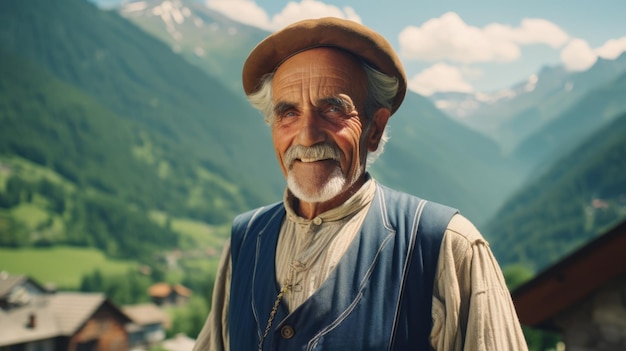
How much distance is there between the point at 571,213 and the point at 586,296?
112 metres

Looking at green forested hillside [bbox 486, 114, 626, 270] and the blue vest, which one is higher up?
green forested hillside [bbox 486, 114, 626, 270]

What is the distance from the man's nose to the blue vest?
1.03ft

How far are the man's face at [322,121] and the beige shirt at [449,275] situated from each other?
0.10m

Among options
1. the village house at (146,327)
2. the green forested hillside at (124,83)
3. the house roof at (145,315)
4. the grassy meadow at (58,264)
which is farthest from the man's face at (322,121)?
the green forested hillside at (124,83)

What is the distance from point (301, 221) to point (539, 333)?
31.7 m

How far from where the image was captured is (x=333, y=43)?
193 centimetres

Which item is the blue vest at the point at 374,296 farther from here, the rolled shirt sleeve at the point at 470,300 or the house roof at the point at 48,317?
the house roof at the point at 48,317

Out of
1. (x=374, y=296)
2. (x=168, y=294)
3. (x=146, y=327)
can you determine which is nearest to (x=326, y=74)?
(x=374, y=296)

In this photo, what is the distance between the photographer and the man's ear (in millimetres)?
2057

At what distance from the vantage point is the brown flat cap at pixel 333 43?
6.25ft

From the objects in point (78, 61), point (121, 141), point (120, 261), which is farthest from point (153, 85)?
point (120, 261)

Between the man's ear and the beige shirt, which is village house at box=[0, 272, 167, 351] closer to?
the beige shirt

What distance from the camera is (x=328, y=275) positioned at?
1857mm

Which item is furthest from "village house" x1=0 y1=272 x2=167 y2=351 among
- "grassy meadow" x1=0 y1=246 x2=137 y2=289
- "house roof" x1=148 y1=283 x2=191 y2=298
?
"house roof" x1=148 y1=283 x2=191 y2=298
